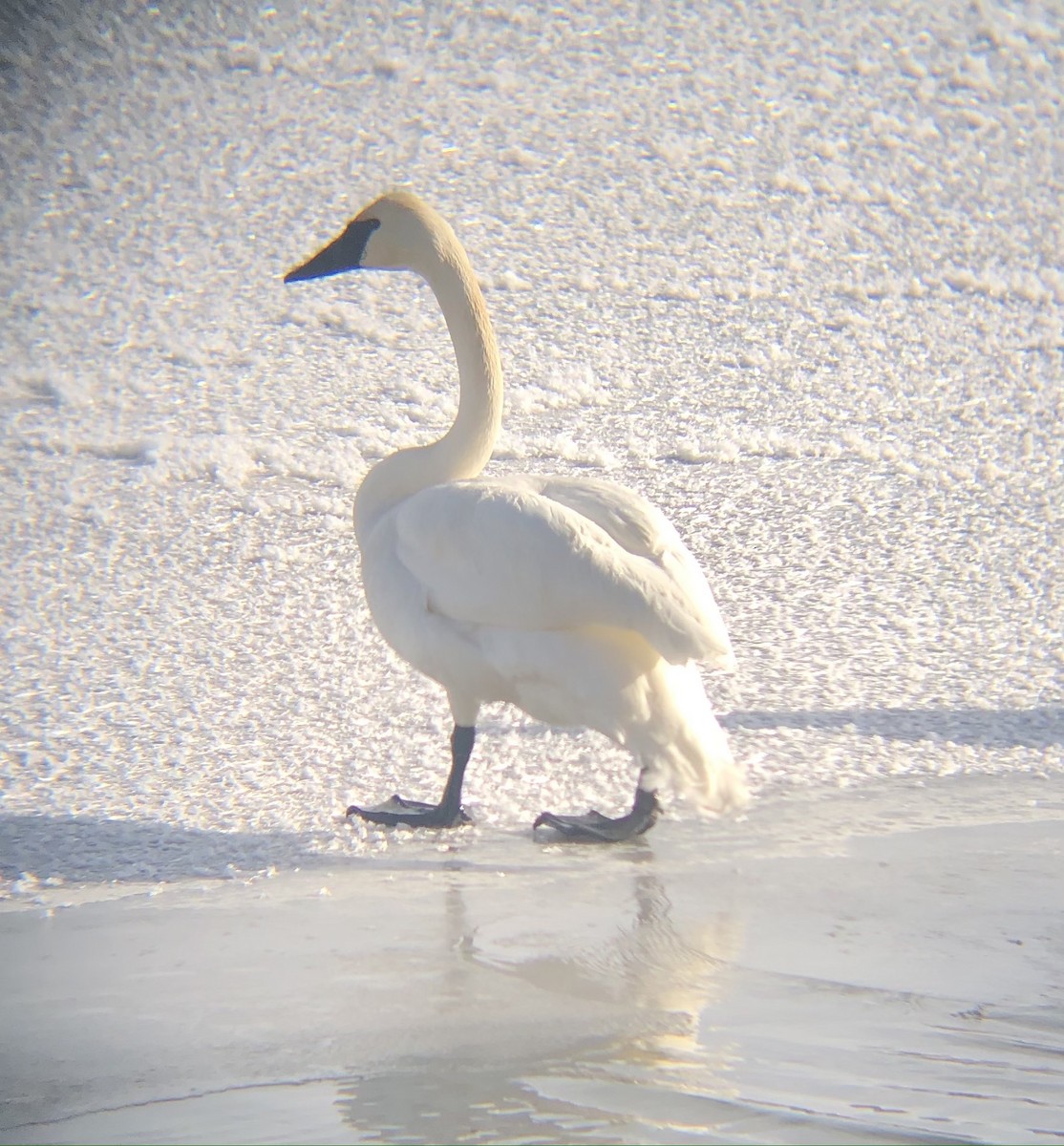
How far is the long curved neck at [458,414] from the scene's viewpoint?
3.39 meters

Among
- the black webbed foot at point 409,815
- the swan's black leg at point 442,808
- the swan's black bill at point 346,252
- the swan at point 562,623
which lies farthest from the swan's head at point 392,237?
the black webbed foot at point 409,815

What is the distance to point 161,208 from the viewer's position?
8148 mm

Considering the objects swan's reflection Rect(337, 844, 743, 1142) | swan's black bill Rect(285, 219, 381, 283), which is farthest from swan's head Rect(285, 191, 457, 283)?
swan's reflection Rect(337, 844, 743, 1142)

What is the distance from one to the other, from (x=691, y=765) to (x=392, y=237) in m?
1.52

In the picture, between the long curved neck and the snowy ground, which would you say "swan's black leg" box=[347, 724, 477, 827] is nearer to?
the snowy ground

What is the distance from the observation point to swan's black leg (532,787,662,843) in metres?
2.92

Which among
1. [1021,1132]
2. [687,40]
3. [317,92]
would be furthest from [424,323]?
[1021,1132]

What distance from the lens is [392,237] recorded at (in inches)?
144

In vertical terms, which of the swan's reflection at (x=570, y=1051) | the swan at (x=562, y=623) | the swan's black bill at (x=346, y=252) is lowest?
the swan's reflection at (x=570, y=1051)

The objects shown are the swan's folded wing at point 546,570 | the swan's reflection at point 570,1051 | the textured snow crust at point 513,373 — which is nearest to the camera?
the swan's reflection at point 570,1051

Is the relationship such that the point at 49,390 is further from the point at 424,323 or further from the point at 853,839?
the point at 853,839

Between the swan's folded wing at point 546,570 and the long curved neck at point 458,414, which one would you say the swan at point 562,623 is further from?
the long curved neck at point 458,414

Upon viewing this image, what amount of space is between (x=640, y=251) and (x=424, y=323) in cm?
151

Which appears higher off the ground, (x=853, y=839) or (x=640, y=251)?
(x=640, y=251)
